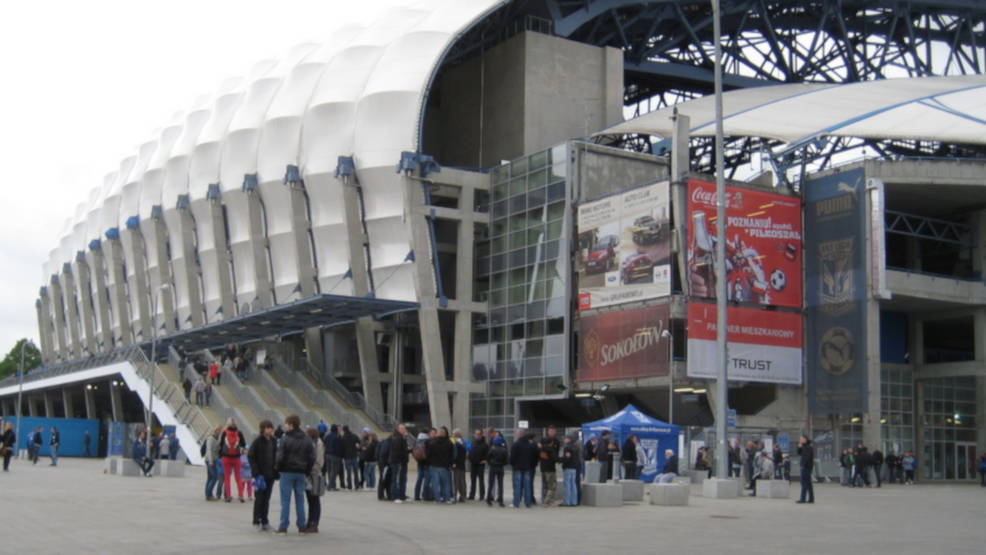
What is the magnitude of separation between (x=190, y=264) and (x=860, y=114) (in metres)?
41.4

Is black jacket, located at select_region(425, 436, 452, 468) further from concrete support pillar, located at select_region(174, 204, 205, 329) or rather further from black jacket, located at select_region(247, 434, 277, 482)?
concrete support pillar, located at select_region(174, 204, 205, 329)

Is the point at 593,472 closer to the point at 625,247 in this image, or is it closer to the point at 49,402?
the point at 625,247

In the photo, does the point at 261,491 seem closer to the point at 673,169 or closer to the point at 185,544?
the point at 185,544

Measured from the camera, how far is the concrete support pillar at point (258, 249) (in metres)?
65.4

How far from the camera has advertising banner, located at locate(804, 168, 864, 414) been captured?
4728 cm

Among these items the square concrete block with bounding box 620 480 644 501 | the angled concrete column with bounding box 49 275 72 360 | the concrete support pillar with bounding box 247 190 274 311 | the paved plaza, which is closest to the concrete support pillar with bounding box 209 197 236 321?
the concrete support pillar with bounding box 247 190 274 311

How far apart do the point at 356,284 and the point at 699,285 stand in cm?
1852

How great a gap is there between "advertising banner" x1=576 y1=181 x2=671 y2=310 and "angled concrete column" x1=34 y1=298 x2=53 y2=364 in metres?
72.6

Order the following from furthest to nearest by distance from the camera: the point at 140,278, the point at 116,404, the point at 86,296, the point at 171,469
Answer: the point at 86,296 < the point at 140,278 < the point at 116,404 < the point at 171,469

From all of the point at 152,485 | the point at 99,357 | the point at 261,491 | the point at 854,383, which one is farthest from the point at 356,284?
the point at 261,491

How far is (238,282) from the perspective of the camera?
2781 inches

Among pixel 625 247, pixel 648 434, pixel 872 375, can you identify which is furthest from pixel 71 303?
pixel 648 434

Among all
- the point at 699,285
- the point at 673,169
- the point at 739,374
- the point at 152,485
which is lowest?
the point at 152,485

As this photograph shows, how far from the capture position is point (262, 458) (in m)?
16.7
